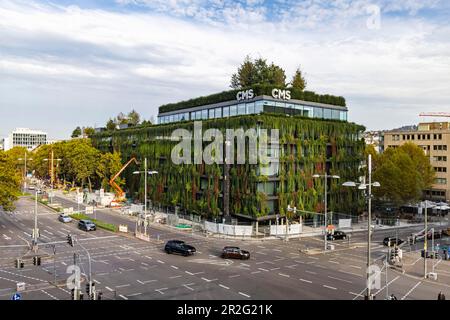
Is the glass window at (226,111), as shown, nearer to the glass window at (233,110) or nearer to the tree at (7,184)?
the glass window at (233,110)

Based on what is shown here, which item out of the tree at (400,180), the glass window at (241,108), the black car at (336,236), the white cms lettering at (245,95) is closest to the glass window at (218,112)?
the white cms lettering at (245,95)

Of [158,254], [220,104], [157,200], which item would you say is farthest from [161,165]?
[158,254]

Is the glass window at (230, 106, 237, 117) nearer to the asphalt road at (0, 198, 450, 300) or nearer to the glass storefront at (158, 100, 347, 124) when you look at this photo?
the glass storefront at (158, 100, 347, 124)

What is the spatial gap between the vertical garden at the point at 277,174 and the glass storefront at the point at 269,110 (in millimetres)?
2777

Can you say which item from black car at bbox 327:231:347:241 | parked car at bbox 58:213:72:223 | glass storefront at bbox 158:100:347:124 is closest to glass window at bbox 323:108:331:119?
glass storefront at bbox 158:100:347:124

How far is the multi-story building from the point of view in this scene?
72750 mm

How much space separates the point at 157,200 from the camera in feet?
318

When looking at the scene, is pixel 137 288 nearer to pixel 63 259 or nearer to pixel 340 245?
pixel 63 259

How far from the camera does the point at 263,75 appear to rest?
127250 mm

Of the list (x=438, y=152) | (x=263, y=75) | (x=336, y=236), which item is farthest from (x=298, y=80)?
(x=336, y=236)

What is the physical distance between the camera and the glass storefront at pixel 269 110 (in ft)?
255

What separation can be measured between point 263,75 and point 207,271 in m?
93.1

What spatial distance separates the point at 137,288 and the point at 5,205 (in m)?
40.1

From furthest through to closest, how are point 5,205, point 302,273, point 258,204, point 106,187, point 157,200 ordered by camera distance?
point 106,187 → point 157,200 → point 258,204 → point 5,205 → point 302,273
